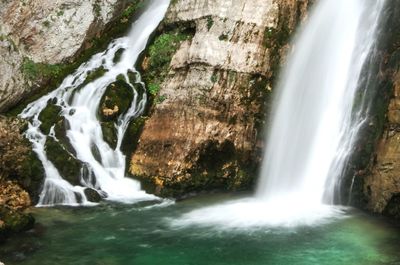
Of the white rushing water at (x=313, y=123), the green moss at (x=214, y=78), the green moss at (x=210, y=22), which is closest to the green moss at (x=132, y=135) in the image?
the green moss at (x=214, y=78)

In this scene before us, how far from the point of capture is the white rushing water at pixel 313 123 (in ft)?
38.2

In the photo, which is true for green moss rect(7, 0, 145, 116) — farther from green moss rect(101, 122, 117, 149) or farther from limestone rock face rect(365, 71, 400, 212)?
limestone rock face rect(365, 71, 400, 212)

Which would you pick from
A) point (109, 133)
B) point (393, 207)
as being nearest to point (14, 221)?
point (109, 133)

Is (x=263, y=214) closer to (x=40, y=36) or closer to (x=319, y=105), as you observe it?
(x=319, y=105)

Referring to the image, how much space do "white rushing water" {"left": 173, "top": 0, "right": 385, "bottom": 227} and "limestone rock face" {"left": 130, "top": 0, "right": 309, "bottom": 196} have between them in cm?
56

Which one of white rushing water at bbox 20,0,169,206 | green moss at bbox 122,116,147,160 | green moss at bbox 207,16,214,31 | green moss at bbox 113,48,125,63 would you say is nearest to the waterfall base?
white rushing water at bbox 20,0,169,206

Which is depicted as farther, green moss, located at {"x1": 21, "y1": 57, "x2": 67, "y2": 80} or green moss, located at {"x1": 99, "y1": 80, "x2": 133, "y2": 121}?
green moss, located at {"x1": 21, "y1": 57, "x2": 67, "y2": 80}

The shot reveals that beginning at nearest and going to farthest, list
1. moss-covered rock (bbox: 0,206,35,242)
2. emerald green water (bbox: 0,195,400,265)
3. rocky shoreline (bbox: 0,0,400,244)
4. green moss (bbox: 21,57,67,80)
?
1. emerald green water (bbox: 0,195,400,265)
2. moss-covered rock (bbox: 0,206,35,242)
3. rocky shoreline (bbox: 0,0,400,244)
4. green moss (bbox: 21,57,67,80)

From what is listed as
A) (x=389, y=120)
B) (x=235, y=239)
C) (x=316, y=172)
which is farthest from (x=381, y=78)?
(x=235, y=239)

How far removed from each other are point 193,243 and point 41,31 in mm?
10769

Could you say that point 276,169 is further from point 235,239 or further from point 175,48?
point 175,48

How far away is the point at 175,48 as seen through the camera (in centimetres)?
1526

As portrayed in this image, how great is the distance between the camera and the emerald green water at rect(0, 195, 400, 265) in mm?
9102

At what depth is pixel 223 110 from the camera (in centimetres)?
1382
